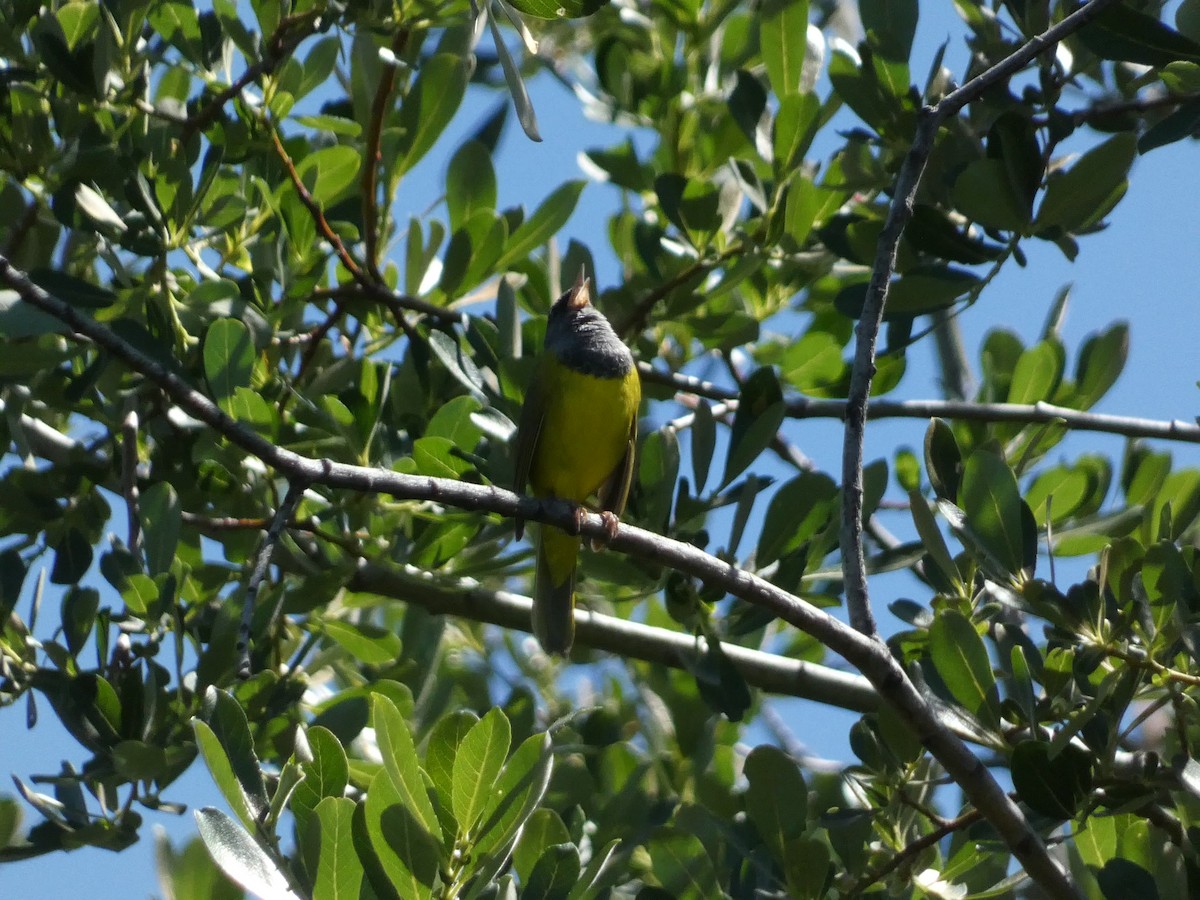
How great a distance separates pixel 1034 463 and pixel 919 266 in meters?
0.77

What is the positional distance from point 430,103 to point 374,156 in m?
0.29

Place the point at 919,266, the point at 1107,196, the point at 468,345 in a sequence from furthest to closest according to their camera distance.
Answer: the point at 468,345
the point at 919,266
the point at 1107,196

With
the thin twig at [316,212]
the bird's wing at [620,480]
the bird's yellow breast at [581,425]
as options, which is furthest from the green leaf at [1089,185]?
the thin twig at [316,212]

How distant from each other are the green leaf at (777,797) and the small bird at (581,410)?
4.57 ft

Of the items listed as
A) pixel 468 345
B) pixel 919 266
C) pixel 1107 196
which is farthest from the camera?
pixel 468 345

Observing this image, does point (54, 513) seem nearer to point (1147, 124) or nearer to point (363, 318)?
point (363, 318)

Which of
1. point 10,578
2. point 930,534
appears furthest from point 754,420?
point 10,578

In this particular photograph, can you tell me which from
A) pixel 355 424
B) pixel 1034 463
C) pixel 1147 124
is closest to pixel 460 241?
pixel 355 424

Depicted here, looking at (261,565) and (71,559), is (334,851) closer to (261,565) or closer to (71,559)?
(261,565)

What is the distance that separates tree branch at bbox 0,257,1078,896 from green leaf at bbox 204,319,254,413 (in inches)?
23.4

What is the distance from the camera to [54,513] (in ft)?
14.4

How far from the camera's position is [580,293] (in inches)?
203

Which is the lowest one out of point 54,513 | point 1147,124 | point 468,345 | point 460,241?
point 54,513

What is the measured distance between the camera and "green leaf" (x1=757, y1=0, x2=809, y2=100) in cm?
456
